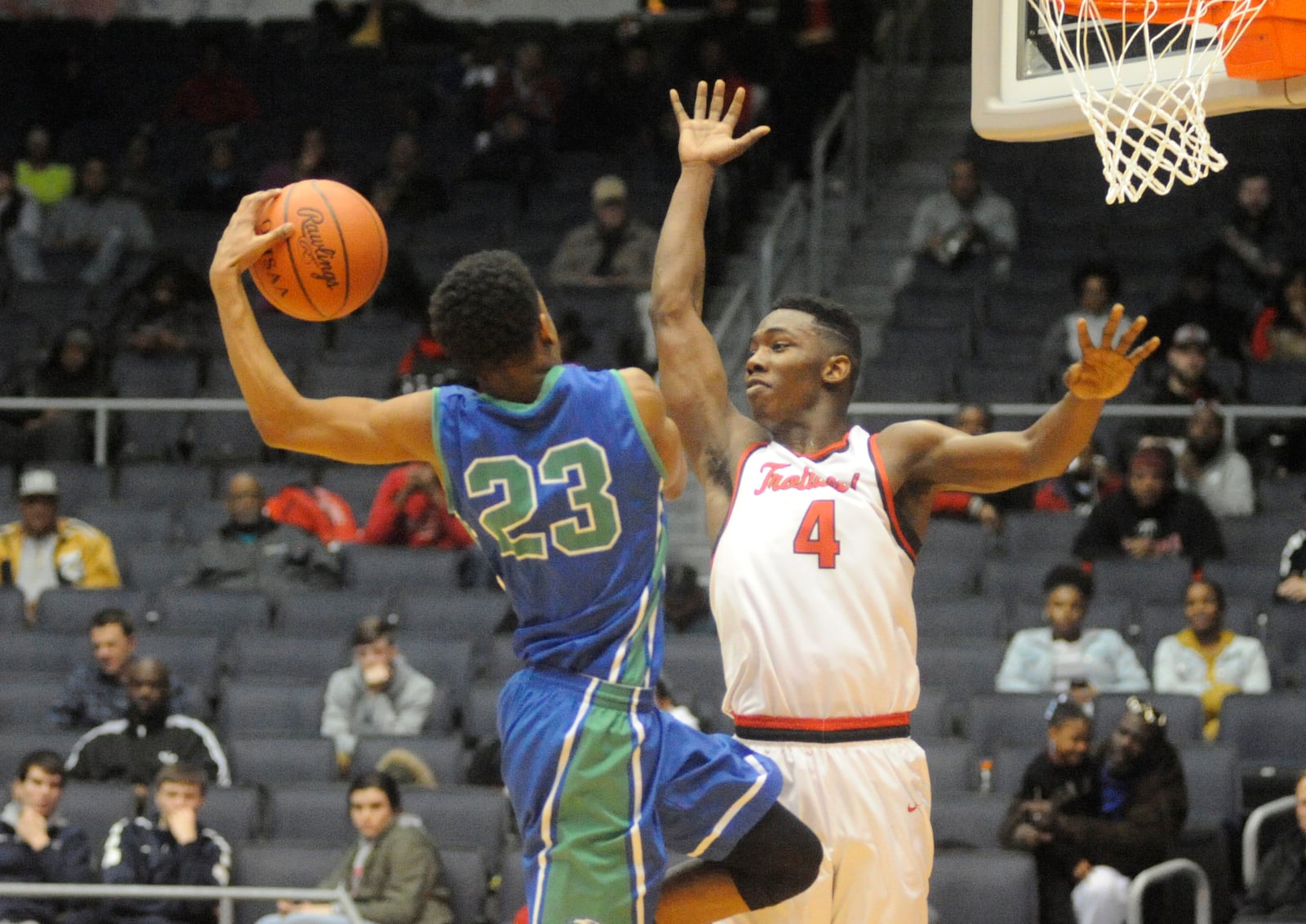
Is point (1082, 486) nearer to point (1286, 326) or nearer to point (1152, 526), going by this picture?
point (1152, 526)

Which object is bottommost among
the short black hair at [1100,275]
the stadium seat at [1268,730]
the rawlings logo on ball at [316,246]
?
the stadium seat at [1268,730]

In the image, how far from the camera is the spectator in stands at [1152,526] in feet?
32.9

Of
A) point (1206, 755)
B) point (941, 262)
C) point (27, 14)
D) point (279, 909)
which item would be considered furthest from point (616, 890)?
point (27, 14)

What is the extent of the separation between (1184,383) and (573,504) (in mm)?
7634

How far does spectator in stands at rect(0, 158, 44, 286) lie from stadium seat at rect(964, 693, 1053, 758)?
7.87 meters

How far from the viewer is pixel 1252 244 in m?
12.4

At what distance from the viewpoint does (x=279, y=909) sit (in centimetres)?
765

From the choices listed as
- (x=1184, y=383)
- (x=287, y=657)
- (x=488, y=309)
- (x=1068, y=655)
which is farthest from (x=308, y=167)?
(x=488, y=309)

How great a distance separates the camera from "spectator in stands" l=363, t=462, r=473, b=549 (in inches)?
412

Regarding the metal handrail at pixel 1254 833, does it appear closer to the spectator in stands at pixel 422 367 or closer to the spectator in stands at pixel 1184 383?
the spectator in stands at pixel 1184 383

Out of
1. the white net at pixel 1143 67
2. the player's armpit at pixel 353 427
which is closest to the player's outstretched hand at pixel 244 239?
the player's armpit at pixel 353 427

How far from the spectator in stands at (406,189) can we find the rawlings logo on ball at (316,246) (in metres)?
9.64

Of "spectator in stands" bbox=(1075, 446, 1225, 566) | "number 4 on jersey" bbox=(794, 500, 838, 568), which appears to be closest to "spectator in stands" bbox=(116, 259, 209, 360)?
"spectator in stands" bbox=(1075, 446, 1225, 566)

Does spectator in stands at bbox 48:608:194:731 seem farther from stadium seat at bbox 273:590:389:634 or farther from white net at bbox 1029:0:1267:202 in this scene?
white net at bbox 1029:0:1267:202
